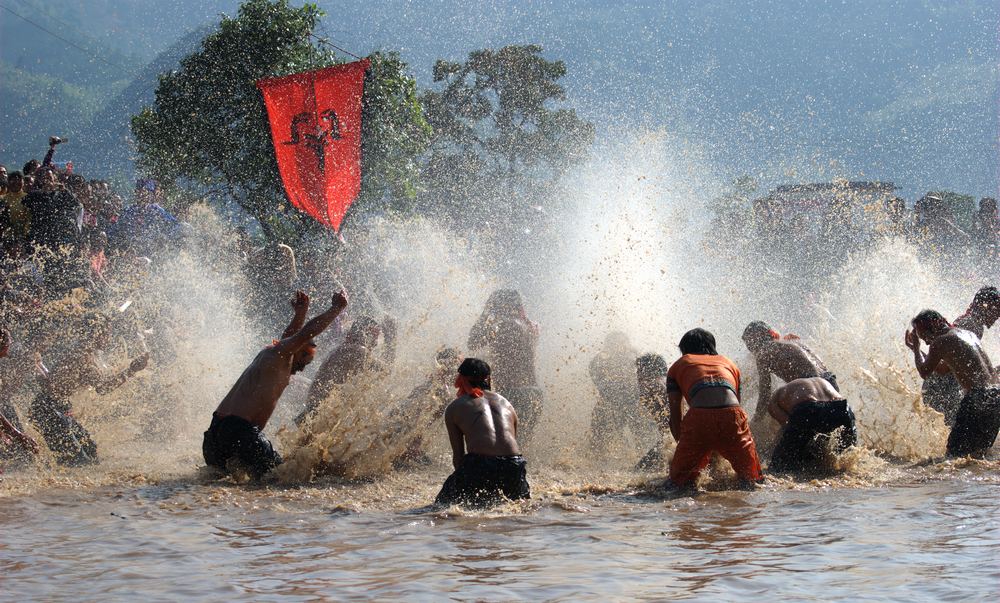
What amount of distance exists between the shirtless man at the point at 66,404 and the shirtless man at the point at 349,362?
6.11 ft

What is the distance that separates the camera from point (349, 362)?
8.34 meters

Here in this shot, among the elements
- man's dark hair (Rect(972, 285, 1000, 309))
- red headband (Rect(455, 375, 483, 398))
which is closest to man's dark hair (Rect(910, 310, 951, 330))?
man's dark hair (Rect(972, 285, 1000, 309))

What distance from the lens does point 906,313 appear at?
1242cm

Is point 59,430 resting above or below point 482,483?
above

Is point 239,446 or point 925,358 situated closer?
point 239,446

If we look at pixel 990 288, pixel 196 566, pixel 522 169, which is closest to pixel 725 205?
pixel 522 169

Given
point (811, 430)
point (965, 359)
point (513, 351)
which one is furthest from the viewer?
point (513, 351)

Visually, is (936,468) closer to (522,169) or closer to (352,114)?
(352,114)

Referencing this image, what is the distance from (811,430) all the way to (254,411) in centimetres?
395

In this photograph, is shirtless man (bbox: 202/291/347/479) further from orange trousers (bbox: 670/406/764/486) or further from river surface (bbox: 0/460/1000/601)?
orange trousers (bbox: 670/406/764/486)

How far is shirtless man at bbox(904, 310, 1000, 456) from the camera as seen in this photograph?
24.3 feet

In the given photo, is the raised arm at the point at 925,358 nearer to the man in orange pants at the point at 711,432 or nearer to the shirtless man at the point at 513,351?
the man in orange pants at the point at 711,432

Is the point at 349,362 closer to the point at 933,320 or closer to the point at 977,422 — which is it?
the point at 933,320

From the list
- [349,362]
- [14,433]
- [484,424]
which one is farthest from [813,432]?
[14,433]
